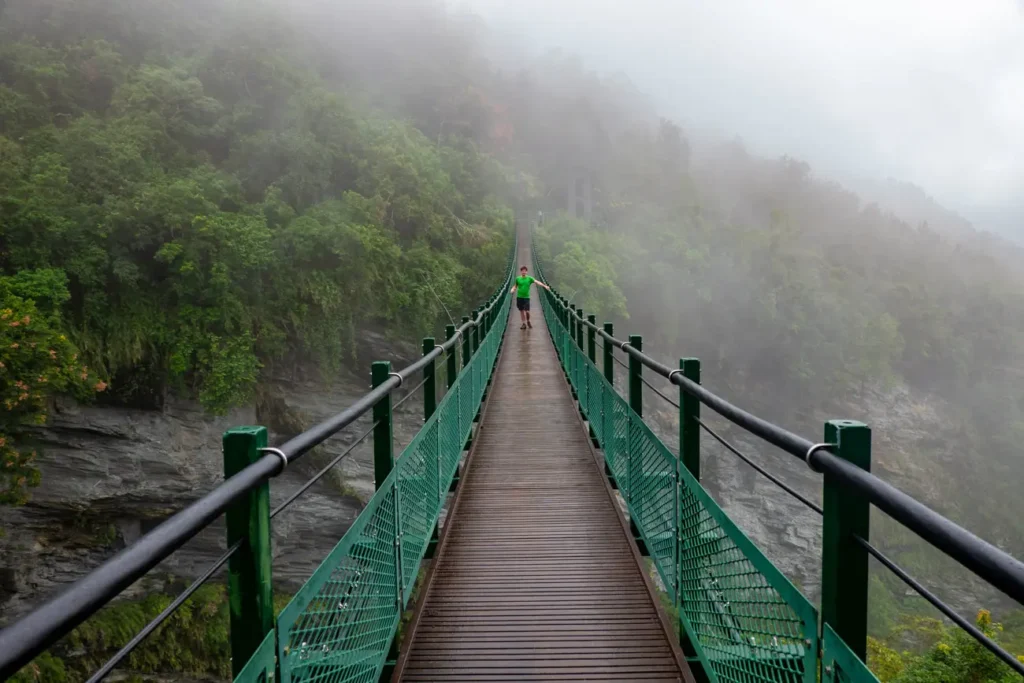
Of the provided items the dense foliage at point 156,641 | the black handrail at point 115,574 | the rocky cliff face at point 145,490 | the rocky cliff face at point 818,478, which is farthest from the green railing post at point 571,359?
the rocky cliff face at point 818,478

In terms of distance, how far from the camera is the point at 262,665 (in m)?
1.59

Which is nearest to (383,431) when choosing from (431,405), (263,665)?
(263,665)

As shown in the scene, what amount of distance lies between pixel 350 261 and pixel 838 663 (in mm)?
18598

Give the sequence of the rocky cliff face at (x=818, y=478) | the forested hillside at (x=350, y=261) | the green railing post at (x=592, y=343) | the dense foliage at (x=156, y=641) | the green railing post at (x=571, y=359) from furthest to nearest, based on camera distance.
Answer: the rocky cliff face at (x=818, y=478)
the forested hillside at (x=350, y=261)
the dense foliage at (x=156, y=641)
the green railing post at (x=571, y=359)
the green railing post at (x=592, y=343)

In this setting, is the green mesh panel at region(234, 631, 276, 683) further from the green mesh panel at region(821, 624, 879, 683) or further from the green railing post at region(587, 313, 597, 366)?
the green railing post at region(587, 313, 597, 366)

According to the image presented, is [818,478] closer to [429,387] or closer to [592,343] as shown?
[592,343]

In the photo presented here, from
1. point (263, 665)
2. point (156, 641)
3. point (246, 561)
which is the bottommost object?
point (156, 641)

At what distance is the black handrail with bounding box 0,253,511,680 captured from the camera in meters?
0.83

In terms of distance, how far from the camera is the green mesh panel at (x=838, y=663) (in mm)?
1459

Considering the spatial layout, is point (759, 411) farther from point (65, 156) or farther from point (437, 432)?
point (437, 432)

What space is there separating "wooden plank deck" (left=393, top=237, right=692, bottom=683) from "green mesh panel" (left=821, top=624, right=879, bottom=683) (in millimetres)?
1322

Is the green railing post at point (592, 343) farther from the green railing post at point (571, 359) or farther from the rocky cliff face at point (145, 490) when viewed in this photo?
the rocky cliff face at point (145, 490)

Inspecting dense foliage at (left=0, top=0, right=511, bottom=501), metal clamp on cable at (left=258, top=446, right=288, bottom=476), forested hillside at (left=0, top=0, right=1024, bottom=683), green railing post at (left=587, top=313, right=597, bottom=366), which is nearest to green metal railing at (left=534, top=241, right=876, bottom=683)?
metal clamp on cable at (left=258, top=446, right=288, bottom=476)

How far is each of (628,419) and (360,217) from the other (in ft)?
58.8
